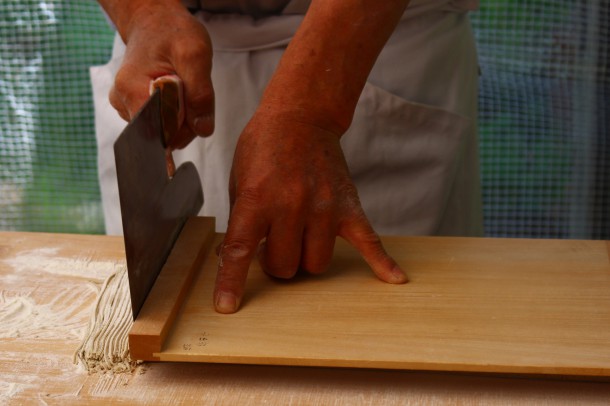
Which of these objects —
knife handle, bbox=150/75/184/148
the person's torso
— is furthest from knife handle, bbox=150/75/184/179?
the person's torso

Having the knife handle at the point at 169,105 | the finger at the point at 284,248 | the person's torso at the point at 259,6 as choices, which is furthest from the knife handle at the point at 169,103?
the person's torso at the point at 259,6

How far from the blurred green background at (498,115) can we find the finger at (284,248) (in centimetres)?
182

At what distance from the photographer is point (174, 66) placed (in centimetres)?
125

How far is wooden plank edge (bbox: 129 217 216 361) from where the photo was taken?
3.07 ft

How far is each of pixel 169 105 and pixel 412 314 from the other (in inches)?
18.8

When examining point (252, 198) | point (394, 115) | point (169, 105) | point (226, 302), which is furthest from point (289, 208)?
point (394, 115)

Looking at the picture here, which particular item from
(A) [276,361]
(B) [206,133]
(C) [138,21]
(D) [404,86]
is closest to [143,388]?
(A) [276,361]

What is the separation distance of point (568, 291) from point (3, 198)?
2.37 metres

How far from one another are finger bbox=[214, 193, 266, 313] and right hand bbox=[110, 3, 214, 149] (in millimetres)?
208

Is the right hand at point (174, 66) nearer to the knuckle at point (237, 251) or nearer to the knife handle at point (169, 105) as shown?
the knife handle at point (169, 105)

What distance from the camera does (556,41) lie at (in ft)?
8.90

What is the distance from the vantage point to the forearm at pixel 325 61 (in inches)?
45.3

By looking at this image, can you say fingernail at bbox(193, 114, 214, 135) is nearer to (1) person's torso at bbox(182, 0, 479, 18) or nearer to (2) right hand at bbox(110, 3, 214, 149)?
(2) right hand at bbox(110, 3, 214, 149)

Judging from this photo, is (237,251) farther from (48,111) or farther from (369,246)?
(48,111)
